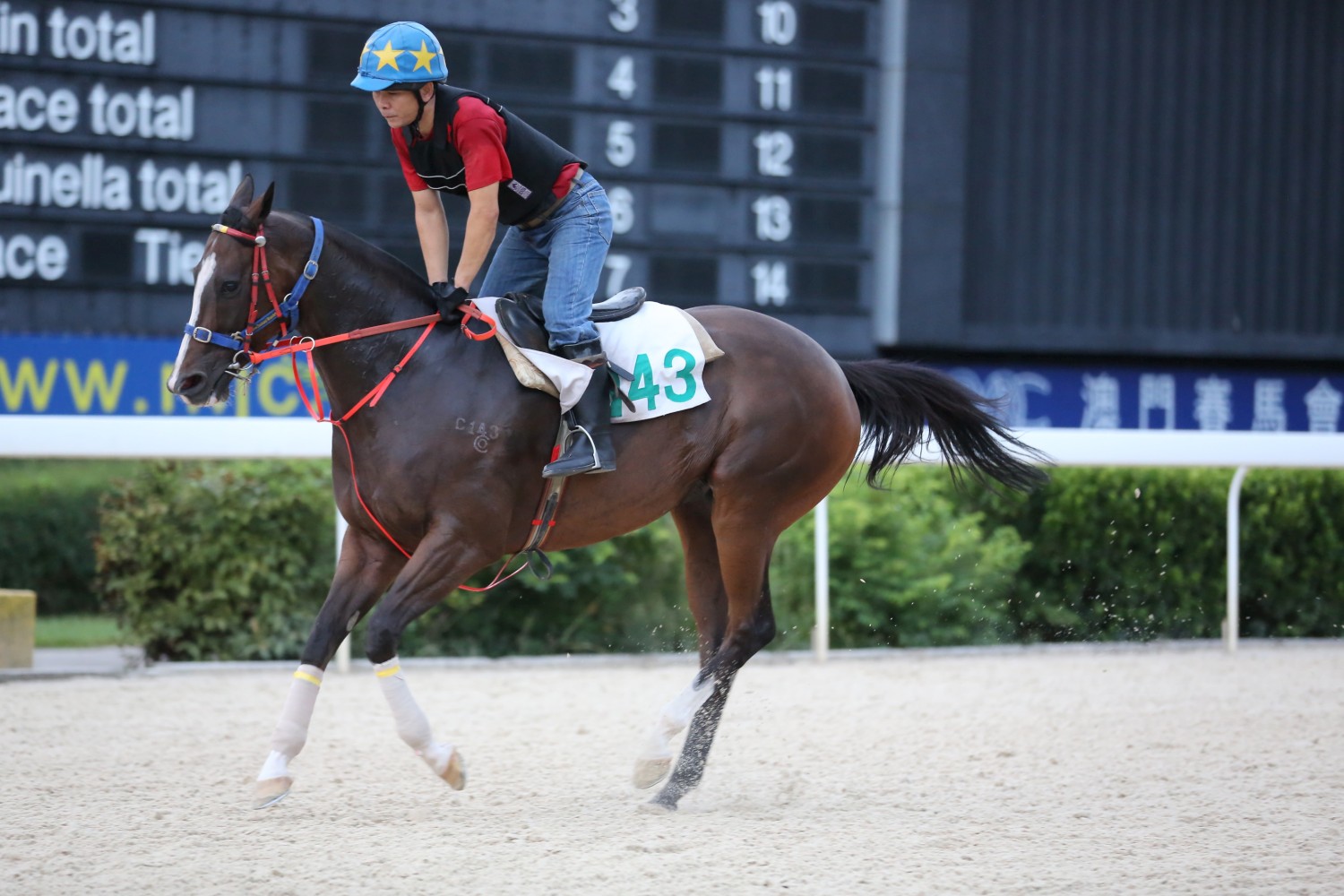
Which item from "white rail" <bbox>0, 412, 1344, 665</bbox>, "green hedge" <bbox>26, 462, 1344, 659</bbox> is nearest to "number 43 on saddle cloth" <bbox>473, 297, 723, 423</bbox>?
"white rail" <bbox>0, 412, 1344, 665</bbox>

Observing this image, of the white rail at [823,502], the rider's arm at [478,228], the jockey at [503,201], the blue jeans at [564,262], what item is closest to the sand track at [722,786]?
the white rail at [823,502]

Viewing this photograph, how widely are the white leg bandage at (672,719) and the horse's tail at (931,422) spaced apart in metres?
0.94

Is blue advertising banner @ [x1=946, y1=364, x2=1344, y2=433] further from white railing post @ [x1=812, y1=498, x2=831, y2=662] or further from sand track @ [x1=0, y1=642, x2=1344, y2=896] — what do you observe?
sand track @ [x1=0, y1=642, x2=1344, y2=896]

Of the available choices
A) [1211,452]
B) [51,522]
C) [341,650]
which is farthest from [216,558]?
[1211,452]

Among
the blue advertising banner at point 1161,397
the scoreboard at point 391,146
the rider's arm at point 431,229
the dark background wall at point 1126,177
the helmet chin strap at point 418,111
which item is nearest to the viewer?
the helmet chin strap at point 418,111

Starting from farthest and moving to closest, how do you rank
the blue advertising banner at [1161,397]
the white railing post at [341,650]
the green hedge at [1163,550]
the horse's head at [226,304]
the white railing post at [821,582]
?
1. the blue advertising banner at [1161,397]
2. the green hedge at [1163,550]
3. the white railing post at [821,582]
4. the white railing post at [341,650]
5. the horse's head at [226,304]

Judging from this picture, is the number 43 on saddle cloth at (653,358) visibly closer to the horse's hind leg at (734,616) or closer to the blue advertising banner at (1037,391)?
the horse's hind leg at (734,616)

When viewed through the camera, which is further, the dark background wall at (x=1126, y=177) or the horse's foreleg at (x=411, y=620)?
the dark background wall at (x=1126, y=177)

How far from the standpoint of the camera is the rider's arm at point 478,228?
3504mm

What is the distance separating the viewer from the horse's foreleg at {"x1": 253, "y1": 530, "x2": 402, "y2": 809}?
3439 mm

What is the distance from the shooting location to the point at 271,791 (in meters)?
3.43

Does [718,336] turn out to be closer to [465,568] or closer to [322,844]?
[465,568]

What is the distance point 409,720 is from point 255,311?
1068 mm

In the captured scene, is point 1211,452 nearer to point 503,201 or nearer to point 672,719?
point 672,719
